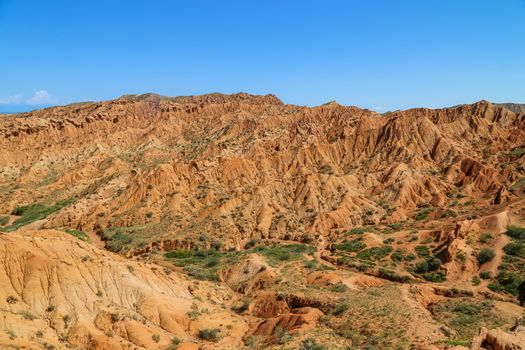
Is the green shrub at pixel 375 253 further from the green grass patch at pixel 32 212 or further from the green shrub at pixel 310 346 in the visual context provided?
the green grass patch at pixel 32 212

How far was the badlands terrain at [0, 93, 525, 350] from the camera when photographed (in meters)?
25.4

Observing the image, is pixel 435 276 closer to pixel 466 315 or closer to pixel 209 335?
pixel 466 315

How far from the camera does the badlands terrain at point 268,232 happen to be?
25.4 m

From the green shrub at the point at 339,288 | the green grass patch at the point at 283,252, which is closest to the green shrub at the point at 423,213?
the green grass patch at the point at 283,252

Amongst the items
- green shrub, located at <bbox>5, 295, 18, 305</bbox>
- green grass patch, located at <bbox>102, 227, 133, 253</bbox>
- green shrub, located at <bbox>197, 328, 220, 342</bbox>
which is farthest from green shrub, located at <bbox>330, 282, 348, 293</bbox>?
green grass patch, located at <bbox>102, 227, 133, 253</bbox>

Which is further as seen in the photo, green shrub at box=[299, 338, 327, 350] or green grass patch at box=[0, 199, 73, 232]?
green grass patch at box=[0, 199, 73, 232]

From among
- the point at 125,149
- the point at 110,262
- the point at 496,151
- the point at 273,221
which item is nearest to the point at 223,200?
the point at 273,221

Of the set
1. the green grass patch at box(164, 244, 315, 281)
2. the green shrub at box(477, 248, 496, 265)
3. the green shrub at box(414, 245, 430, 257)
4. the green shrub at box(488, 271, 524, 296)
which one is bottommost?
the green grass patch at box(164, 244, 315, 281)

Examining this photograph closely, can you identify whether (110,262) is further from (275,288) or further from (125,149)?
(125,149)

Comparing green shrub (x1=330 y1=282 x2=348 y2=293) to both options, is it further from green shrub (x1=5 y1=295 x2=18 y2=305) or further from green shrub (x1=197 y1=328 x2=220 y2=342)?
green shrub (x1=5 y1=295 x2=18 y2=305)

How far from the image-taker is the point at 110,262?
97.8ft

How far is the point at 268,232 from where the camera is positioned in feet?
197

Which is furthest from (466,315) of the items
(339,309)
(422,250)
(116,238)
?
(116,238)

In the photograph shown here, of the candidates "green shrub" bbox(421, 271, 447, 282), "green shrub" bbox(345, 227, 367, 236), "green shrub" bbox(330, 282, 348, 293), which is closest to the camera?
"green shrub" bbox(330, 282, 348, 293)
